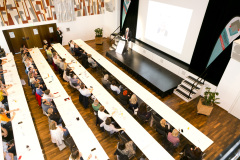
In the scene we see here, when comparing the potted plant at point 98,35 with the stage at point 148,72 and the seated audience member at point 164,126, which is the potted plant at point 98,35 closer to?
the stage at point 148,72

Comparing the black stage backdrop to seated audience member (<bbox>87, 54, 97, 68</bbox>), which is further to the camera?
seated audience member (<bbox>87, 54, 97, 68</bbox>)

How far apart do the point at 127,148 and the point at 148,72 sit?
A: 16.0ft

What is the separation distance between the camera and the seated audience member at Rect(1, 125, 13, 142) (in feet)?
16.3

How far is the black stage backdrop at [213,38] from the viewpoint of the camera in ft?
21.1

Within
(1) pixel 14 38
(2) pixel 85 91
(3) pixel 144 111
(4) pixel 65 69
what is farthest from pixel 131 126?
(1) pixel 14 38

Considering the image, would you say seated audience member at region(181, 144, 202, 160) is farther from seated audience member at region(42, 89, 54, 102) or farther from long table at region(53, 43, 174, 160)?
seated audience member at region(42, 89, 54, 102)

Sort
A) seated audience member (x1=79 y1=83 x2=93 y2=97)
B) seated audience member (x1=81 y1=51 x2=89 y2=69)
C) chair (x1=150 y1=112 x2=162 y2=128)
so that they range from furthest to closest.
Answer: seated audience member (x1=81 y1=51 x2=89 y2=69) < seated audience member (x1=79 y1=83 x2=93 y2=97) < chair (x1=150 y1=112 x2=162 y2=128)

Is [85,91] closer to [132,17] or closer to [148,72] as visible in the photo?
[148,72]

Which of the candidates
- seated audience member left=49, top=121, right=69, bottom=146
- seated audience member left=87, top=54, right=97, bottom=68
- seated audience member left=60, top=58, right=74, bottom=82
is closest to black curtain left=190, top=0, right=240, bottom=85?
seated audience member left=87, top=54, right=97, bottom=68

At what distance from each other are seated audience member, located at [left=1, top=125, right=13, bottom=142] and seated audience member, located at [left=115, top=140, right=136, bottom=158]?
Result: 3397 millimetres

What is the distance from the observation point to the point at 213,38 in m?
7.11

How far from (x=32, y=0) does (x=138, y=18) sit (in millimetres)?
6832

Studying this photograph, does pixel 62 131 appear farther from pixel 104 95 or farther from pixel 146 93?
pixel 146 93

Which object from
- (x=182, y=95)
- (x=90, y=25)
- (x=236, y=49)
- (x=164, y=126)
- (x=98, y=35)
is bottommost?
(x=182, y=95)
